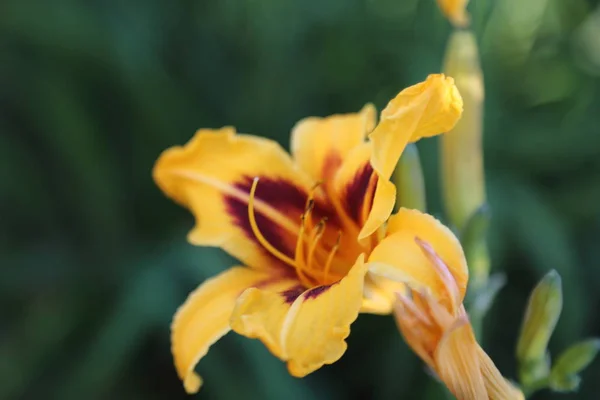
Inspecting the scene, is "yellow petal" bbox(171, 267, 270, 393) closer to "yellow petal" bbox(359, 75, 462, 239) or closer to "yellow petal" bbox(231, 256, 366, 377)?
"yellow petal" bbox(231, 256, 366, 377)

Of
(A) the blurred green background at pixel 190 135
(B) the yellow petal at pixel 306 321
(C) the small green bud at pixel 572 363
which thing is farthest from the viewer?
(A) the blurred green background at pixel 190 135

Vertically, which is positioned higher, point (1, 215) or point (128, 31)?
point (128, 31)

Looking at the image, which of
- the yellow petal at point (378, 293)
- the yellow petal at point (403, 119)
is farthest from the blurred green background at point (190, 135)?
the yellow petal at point (403, 119)

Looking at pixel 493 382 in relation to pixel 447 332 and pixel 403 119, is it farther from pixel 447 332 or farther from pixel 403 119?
pixel 403 119

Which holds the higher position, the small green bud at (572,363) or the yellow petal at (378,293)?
the yellow petal at (378,293)

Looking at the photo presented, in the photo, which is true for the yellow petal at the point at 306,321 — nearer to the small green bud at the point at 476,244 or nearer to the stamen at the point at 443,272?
the stamen at the point at 443,272

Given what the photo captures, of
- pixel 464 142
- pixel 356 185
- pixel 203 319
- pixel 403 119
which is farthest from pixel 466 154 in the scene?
pixel 203 319

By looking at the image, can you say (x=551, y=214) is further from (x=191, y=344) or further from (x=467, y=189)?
(x=191, y=344)

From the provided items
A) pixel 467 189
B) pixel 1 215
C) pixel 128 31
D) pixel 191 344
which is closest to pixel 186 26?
pixel 128 31
